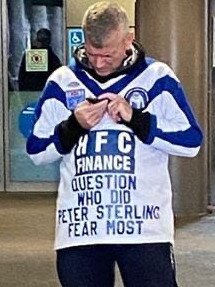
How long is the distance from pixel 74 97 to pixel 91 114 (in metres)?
0.15

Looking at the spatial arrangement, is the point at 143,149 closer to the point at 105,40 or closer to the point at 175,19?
the point at 105,40

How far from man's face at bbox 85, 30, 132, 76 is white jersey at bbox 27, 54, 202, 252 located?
0.20ft

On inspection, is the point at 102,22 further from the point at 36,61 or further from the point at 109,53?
the point at 36,61

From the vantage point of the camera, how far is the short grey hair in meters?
3.05

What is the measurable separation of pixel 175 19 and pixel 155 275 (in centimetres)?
649

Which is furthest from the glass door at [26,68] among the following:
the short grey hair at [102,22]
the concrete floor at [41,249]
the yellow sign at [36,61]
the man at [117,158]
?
the short grey hair at [102,22]

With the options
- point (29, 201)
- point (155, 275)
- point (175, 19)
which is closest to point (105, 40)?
point (155, 275)

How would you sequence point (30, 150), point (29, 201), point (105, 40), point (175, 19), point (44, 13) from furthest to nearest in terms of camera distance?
point (44, 13), point (29, 201), point (175, 19), point (30, 150), point (105, 40)

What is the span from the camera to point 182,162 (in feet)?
30.9

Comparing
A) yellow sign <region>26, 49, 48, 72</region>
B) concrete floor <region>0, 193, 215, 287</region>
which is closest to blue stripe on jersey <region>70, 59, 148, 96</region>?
concrete floor <region>0, 193, 215, 287</region>

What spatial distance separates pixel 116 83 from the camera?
10.6 ft

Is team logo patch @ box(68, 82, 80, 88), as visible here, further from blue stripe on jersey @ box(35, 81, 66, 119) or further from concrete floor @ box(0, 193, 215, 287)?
concrete floor @ box(0, 193, 215, 287)

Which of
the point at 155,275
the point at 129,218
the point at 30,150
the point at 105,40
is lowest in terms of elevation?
the point at 155,275

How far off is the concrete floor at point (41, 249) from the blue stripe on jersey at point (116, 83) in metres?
3.16
